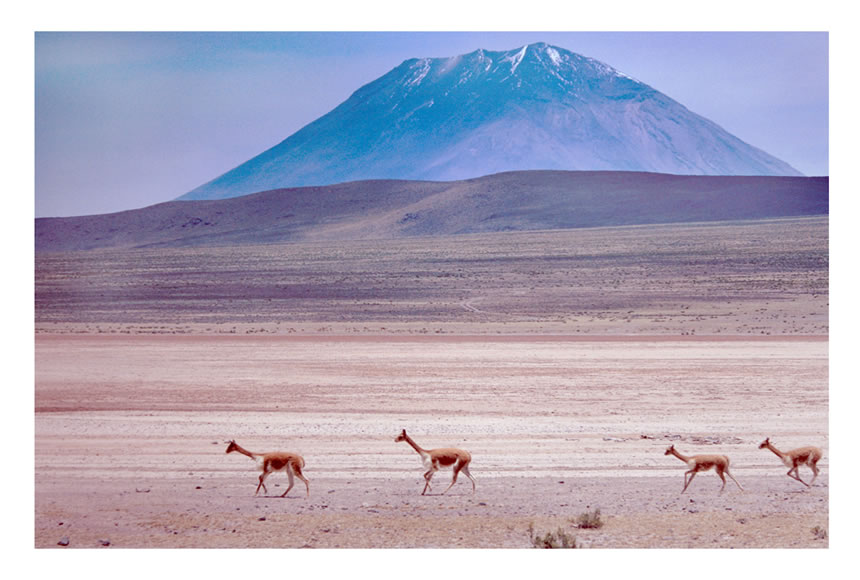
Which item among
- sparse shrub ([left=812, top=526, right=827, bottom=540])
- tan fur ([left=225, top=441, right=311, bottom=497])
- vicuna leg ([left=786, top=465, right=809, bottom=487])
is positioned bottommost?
sparse shrub ([left=812, top=526, right=827, bottom=540])

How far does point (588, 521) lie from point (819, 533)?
1804 millimetres

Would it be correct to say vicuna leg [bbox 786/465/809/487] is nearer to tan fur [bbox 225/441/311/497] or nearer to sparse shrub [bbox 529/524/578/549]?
sparse shrub [bbox 529/524/578/549]

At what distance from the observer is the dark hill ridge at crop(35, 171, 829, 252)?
50250 mm

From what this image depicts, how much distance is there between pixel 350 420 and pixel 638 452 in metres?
3.55

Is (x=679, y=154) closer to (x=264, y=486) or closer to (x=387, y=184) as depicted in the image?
(x=264, y=486)

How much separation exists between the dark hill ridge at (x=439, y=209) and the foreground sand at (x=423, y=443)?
29641mm

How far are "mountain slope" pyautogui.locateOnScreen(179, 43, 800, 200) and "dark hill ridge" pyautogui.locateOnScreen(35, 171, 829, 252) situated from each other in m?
13.1

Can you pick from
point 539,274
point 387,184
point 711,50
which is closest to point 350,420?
point 711,50

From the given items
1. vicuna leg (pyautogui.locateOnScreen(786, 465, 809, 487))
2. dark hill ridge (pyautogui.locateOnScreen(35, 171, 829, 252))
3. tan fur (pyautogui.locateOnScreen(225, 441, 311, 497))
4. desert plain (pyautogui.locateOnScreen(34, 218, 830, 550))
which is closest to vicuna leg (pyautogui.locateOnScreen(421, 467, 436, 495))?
desert plain (pyautogui.locateOnScreen(34, 218, 830, 550))

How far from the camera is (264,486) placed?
26.3 ft

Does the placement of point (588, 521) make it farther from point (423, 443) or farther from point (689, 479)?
point (423, 443)

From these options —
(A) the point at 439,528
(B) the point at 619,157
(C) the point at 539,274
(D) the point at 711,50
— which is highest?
(B) the point at 619,157

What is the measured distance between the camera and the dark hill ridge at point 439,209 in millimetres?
50250

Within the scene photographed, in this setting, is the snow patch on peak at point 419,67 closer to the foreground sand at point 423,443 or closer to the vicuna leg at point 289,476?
the foreground sand at point 423,443
